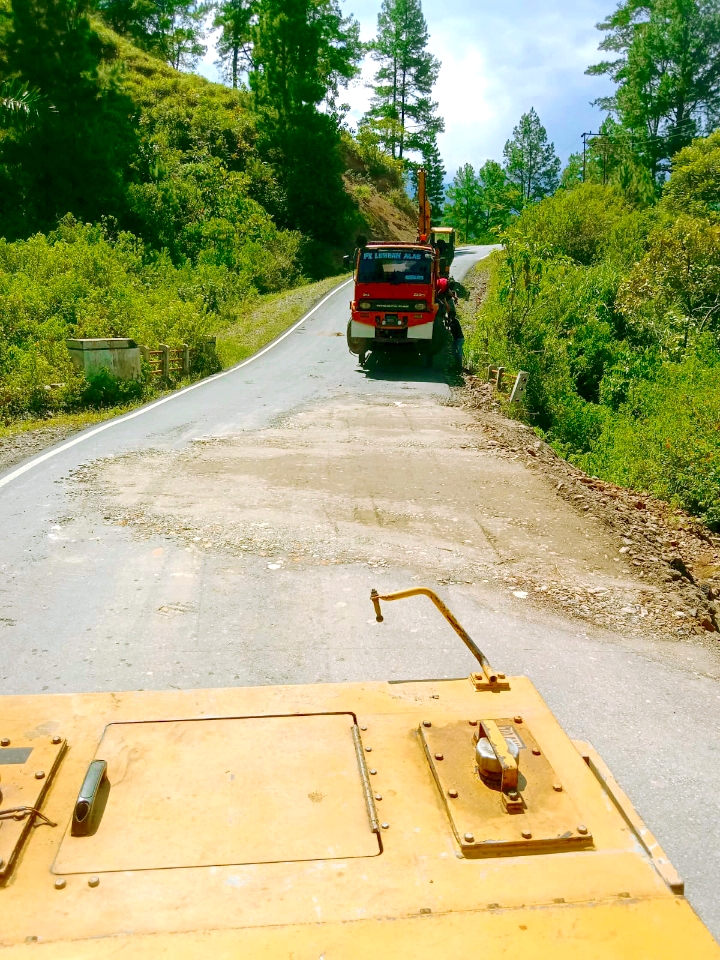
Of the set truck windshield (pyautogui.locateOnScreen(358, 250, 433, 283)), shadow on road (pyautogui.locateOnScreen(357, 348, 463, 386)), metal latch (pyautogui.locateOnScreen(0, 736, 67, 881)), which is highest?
truck windshield (pyautogui.locateOnScreen(358, 250, 433, 283))

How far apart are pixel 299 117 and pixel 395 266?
34.0m

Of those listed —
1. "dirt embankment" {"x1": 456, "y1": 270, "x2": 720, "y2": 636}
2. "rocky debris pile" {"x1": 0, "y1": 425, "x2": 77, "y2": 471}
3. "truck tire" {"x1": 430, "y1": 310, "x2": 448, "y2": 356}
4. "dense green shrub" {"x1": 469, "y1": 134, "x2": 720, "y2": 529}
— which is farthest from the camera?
"truck tire" {"x1": 430, "y1": 310, "x2": 448, "y2": 356}

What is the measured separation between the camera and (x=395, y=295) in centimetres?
1956

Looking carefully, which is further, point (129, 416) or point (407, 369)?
point (407, 369)

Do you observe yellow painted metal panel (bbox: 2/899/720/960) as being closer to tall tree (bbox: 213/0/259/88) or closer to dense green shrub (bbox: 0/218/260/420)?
dense green shrub (bbox: 0/218/260/420)

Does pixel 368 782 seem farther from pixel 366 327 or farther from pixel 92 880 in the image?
pixel 366 327

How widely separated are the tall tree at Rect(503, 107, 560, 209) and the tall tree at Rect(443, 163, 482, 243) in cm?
832

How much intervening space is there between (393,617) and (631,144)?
5541 cm

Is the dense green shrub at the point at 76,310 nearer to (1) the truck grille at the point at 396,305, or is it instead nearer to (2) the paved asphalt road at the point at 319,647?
(1) the truck grille at the point at 396,305

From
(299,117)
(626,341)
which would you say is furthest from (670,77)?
(626,341)

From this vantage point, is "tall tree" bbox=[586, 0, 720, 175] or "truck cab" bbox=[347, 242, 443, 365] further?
"tall tree" bbox=[586, 0, 720, 175]

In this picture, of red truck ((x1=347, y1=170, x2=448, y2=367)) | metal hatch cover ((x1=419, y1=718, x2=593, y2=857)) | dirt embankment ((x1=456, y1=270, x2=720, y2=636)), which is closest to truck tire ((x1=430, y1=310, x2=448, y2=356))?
red truck ((x1=347, y1=170, x2=448, y2=367))

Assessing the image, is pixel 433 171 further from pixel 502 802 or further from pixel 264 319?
pixel 502 802

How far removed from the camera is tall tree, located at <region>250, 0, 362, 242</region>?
47375 millimetres
